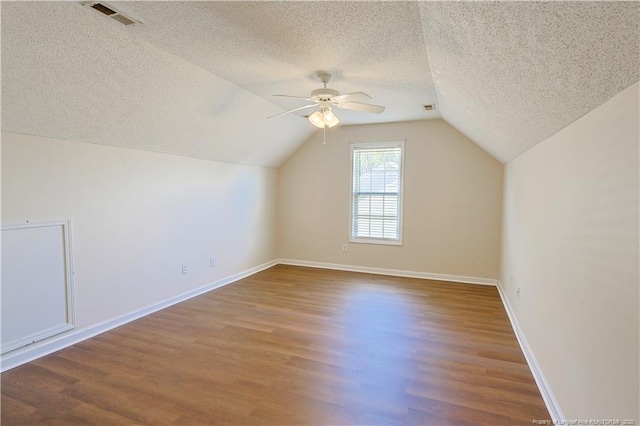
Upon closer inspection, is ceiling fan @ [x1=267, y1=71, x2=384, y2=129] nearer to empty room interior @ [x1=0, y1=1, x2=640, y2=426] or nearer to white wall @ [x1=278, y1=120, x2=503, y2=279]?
empty room interior @ [x1=0, y1=1, x2=640, y2=426]

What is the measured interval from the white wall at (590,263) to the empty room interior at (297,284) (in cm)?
1

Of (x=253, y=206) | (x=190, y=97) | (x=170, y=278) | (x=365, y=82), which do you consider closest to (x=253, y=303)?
(x=170, y=278)

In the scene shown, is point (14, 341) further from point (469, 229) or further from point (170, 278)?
point (469, 229)

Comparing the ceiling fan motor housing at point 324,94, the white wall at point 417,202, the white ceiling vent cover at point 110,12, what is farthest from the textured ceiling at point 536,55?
the white wall at point 417,202

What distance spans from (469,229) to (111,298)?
4.54m

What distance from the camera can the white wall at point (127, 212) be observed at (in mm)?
2689

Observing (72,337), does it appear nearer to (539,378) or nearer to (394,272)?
(539,378)

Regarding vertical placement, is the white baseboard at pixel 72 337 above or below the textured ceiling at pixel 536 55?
below

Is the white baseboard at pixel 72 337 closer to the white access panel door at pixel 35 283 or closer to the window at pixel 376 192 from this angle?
the white access panel door at pixel 35 283

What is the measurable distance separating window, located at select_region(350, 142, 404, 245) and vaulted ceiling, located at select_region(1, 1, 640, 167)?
1.70 meters

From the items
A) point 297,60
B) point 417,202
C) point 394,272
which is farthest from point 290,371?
point 417,202

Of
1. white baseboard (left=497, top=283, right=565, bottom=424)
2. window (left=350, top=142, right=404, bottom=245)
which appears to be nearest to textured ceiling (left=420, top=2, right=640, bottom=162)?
white baseboard (left=497, top=283, right=565, bottom=424)

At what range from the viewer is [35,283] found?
2.72 m

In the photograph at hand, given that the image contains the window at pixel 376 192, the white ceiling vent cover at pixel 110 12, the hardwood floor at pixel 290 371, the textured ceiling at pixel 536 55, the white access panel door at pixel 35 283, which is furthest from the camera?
the window at pixel 376 192
